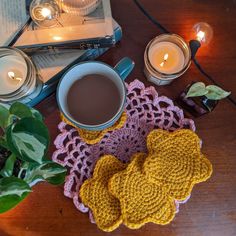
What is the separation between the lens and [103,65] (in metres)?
0.50

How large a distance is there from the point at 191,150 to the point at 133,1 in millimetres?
274

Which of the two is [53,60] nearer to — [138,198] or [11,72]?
[11,72]

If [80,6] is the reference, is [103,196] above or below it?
below

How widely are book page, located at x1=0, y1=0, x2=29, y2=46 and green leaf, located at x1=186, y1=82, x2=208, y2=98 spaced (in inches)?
11.4

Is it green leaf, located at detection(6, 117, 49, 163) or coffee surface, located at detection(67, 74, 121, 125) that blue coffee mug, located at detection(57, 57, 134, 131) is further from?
green leaf, located at detection(6, 117, 49, 163)

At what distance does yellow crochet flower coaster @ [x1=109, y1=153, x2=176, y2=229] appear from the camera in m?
0.49

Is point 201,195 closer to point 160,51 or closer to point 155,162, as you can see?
point 155,162

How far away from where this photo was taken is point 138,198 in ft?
1.62

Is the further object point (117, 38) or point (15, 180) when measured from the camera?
point (117, 38)

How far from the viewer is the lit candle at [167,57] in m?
0.55

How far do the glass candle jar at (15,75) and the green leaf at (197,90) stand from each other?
234mm

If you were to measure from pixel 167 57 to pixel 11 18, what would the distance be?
27 centimetres

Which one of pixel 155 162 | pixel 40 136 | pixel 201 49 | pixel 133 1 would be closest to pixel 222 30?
pixel 201 49

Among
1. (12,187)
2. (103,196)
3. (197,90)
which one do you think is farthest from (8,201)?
(197,90)
